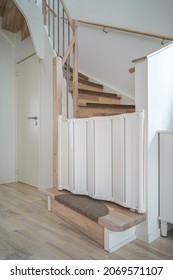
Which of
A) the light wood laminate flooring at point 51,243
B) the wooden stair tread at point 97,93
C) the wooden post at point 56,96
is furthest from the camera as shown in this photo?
the wooden stair tread at point 97,93

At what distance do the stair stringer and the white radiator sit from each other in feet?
4.01

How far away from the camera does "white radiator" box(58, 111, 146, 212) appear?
1.45 m

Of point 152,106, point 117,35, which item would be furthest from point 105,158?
point 117,35

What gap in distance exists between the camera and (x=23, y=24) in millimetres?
3086

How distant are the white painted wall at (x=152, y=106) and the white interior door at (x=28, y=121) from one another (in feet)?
6.02

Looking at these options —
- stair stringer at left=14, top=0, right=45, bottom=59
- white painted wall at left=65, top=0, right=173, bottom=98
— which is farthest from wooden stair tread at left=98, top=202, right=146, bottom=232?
stair stringer at left=14, top=0, right=45, bottom=59

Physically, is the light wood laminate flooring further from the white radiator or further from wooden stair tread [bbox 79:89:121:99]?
wooden stair tread [bbox 79:89:121:99]

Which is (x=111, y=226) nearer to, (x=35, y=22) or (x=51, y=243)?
(x=51, y=243)

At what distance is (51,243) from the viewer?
1431 mm

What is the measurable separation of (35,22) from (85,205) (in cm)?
230

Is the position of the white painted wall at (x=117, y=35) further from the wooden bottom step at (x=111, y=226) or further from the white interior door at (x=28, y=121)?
the wooden bottom step at (x=111, y=226)

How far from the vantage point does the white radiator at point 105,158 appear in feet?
4.76

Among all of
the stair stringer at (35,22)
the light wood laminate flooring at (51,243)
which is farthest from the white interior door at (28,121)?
the light wood laminate flooring at (51,243)
